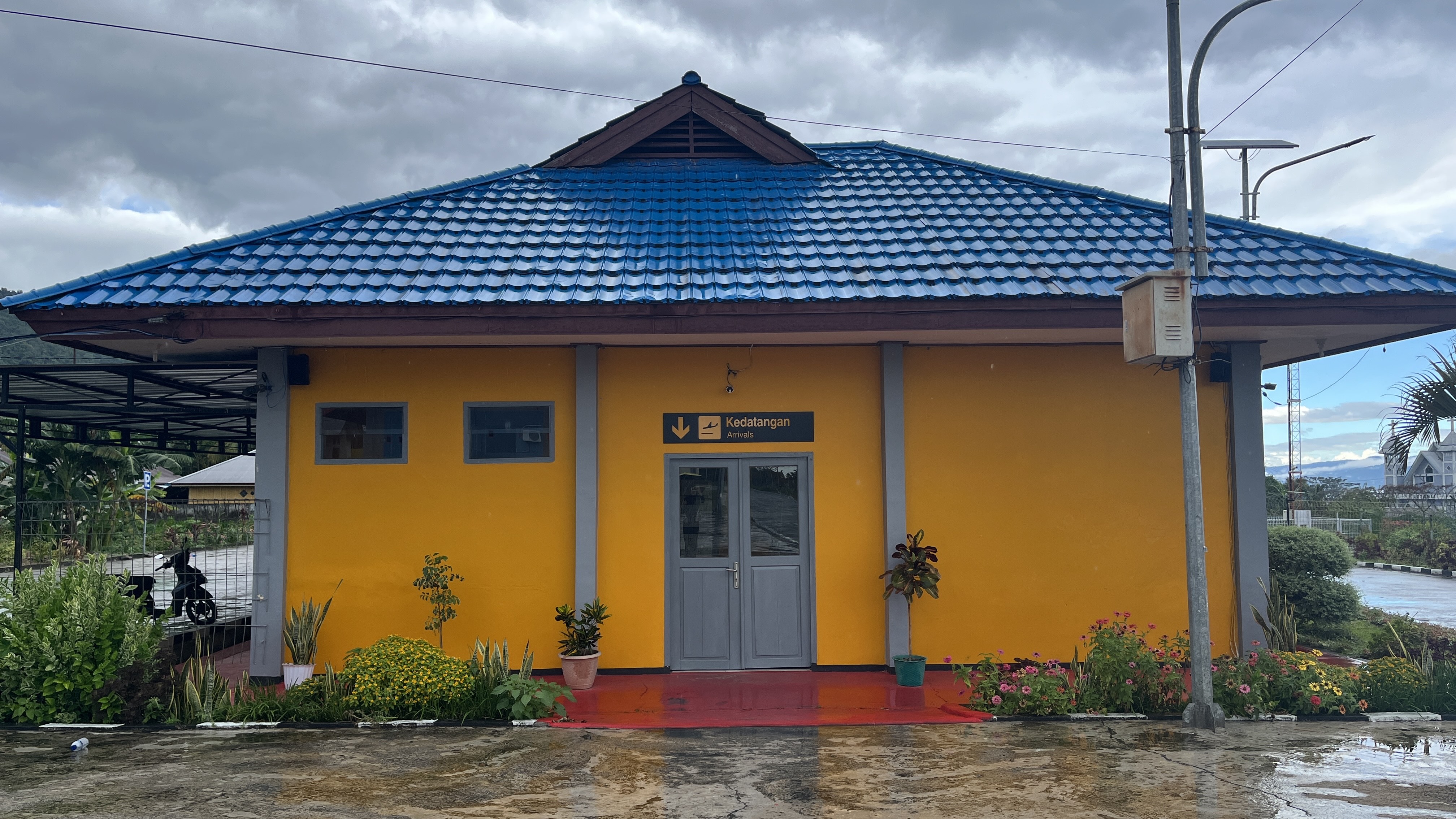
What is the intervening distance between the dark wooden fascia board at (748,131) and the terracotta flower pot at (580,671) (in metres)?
6.79

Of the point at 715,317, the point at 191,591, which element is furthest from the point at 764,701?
the point at 191,591

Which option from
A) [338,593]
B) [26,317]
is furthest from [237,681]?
[26,317]

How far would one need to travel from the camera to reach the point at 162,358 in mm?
10320

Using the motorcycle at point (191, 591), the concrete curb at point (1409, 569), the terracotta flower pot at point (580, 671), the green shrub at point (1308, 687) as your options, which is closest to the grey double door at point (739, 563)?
the terracotta flower pot at point (580, 671)

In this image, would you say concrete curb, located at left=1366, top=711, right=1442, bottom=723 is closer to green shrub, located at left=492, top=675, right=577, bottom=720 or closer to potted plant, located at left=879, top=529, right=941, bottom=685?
potted plant, located at left=879, top=529, right=941, bottom=685

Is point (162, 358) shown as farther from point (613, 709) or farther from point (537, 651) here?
point (613, 709)

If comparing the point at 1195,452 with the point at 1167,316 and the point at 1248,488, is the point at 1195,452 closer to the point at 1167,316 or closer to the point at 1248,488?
the point at 1167,316

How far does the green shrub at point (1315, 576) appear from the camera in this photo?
34.7 ft

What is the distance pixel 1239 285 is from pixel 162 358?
11.2 meters

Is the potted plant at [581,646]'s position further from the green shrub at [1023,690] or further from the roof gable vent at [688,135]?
the roof gable vent at [688,135]

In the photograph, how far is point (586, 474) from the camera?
9.03m

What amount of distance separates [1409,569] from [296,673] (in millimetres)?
26880

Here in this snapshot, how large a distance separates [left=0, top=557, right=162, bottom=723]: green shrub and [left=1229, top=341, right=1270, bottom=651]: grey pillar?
33.1 ft

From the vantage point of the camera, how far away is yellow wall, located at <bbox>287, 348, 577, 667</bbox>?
9.00 m
